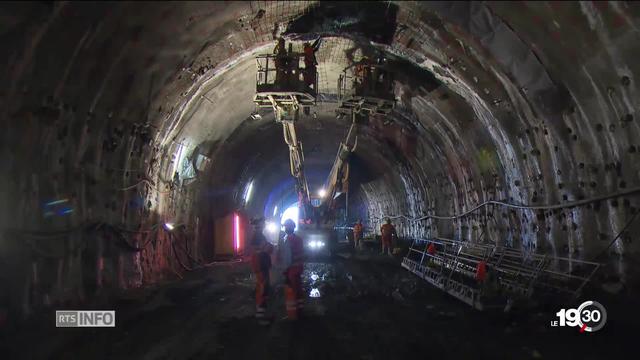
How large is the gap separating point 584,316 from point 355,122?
22.7 ft

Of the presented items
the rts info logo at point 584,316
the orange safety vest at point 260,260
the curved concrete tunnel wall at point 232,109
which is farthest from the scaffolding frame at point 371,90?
the rts info logo at point 584,316

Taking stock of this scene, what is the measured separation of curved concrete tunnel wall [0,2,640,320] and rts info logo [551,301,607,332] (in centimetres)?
63

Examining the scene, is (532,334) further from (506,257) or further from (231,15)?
(231,15)

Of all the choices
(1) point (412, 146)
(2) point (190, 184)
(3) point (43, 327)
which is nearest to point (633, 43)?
(3) point (43, 327)

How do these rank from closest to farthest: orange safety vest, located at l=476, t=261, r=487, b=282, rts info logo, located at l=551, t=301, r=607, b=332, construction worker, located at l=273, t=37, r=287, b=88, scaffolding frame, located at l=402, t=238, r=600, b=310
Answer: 1. rts info logo, located at l=551, t=301, r=607, b=332
2. scaffolding frame, located at l=402, t=238, r=600, b=310
3. orange safety vest, located at l=476, t=261, r=487, b=282
4. construction worker, located at l=273, t=37, r=287, b=88

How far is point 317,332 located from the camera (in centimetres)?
726

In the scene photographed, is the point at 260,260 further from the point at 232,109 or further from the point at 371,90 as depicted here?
the point at 232,109

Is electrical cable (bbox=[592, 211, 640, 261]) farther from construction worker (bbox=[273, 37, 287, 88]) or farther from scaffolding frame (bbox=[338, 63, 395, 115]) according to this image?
construction worker (bbox=[273, 37, 287, 88])

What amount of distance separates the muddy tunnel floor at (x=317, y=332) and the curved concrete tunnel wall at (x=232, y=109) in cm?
82

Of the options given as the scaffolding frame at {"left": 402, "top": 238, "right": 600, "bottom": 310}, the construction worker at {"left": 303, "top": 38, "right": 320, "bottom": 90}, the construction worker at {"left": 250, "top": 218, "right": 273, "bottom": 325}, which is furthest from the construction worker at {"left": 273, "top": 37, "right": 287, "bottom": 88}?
the scaffolding frame at {"left": 402, "top": 238, "right": 600, "bottom": 310}

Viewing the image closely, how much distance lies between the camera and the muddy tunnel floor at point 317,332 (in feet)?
20.2

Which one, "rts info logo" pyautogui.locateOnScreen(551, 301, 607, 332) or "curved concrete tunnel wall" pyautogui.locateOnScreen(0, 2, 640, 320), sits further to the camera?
"rts info logo" pyautogui.locateOnScreen(551, 301, 607, 332)

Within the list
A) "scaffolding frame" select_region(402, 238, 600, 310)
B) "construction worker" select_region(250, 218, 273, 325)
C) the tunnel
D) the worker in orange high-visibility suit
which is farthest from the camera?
the worker in orange high-visibility suit

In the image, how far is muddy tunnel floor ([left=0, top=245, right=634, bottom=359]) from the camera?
617 centimetres
